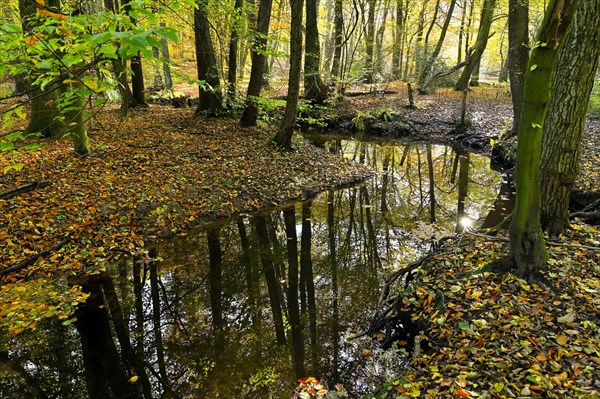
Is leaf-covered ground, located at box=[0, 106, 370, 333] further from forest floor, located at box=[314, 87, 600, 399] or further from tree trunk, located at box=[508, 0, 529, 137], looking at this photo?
tree trunk, located at box=[508, 0, 529, 137]

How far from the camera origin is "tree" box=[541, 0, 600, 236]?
4.50 metres

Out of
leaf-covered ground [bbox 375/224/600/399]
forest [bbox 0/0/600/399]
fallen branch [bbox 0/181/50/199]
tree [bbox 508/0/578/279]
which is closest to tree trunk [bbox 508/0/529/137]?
forest [bbox 0/0/600/399]

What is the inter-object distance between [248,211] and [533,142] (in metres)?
6.08

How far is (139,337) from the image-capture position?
15.6ft

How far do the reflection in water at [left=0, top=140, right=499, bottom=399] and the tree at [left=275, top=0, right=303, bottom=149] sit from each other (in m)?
2.88

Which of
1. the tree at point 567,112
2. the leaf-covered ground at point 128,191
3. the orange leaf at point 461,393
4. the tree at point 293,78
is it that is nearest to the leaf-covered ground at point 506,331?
the orange leaf at point 461,393

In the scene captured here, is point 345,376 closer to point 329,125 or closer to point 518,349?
point 518,349

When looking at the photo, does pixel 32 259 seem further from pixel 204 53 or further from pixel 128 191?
pixel 204 53

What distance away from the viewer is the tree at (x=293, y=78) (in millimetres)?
9430

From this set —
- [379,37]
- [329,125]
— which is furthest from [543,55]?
[379,37]

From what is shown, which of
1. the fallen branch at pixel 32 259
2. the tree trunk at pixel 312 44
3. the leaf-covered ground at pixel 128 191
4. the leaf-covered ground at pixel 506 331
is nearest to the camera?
the leaf-covered ground at pixel 506 331

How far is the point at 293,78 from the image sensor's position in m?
10.1

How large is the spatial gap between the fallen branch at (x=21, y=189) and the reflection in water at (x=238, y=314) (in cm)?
255

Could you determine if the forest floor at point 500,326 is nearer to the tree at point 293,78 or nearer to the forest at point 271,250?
the forest at point 271,250
